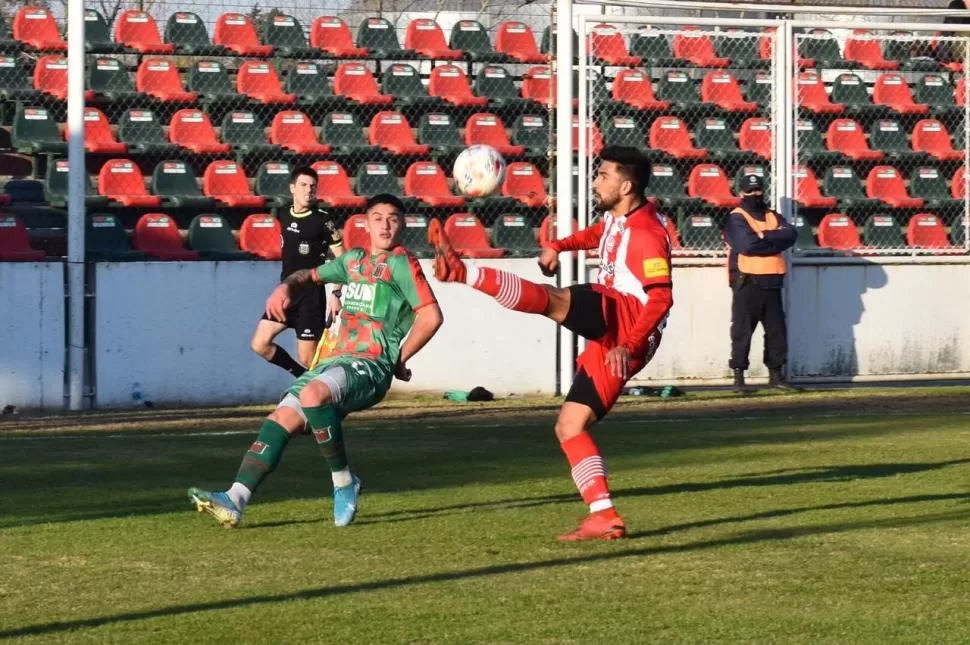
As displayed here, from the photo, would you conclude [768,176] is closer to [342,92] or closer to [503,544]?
[342,92]

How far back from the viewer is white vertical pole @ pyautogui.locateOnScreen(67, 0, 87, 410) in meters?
16.3

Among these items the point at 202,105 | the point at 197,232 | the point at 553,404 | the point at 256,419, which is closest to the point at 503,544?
the point at 256,419

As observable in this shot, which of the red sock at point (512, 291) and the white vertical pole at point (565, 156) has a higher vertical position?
the white vertical pole at point (565, 156)

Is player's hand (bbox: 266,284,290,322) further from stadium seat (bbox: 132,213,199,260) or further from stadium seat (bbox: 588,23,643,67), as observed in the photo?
stadium seat (bbox: 588,23,643,67)

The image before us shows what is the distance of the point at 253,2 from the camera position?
66.6 ft

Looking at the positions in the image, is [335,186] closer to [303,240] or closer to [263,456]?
[303,240]

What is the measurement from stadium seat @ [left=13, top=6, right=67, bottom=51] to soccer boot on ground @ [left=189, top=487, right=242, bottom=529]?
480 inches

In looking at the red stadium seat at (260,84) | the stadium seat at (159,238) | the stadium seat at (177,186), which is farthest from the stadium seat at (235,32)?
the stadium seat at (159,238)

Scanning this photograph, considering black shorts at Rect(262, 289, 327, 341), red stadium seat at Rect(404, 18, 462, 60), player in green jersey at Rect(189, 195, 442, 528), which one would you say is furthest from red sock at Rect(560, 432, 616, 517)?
red stadium seat at Rect(404, 18, 462, 60)

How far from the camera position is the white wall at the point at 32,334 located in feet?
53.1

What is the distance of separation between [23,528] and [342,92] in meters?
12.2

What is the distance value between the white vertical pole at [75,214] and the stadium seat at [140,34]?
123 inches

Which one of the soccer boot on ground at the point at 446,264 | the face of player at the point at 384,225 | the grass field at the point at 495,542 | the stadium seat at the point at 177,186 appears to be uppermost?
the stadium seat at the point at 177,186

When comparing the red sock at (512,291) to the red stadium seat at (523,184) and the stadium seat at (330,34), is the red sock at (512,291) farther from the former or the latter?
the stadium seat at (330,34)
